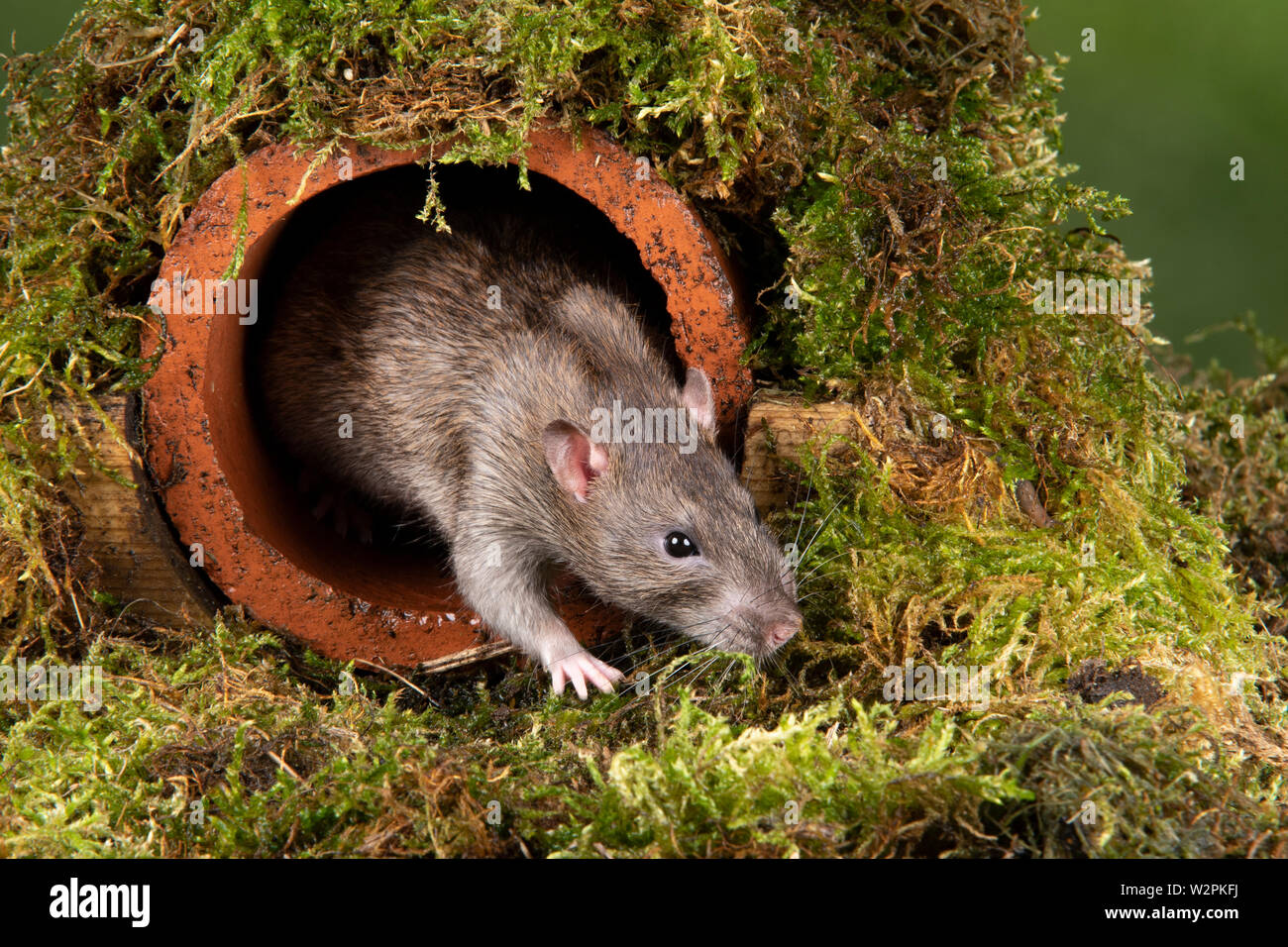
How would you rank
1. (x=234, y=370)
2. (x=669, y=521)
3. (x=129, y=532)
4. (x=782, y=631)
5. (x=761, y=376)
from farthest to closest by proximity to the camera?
(x=234, y=370)
(x=761, y=376)
(x=129, y=532)
(x=669, y=521)
(x=782, y=631)

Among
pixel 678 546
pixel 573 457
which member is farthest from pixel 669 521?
pixel 573 457

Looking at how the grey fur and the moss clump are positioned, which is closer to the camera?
the moss clump

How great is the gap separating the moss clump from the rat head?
7.7 inches

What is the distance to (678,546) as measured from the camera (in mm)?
3338

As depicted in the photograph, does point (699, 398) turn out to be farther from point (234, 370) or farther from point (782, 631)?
point (234, 370)

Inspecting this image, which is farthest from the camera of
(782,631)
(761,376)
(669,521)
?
(761,376)

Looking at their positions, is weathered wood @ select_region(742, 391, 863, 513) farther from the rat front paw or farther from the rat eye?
the rat front paw

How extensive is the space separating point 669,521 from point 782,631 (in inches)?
20.7

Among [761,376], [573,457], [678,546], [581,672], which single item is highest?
[761,376]

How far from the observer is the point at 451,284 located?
13.1 ft

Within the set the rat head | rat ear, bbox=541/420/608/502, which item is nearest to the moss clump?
the rat head

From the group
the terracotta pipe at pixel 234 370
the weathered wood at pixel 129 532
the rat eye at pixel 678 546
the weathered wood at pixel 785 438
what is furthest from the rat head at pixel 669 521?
the weathered wood at pixel 129 532

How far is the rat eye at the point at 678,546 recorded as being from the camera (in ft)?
10.9

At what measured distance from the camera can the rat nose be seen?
A: 3053mm
